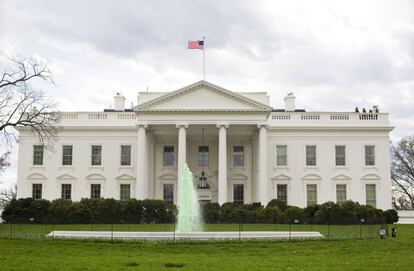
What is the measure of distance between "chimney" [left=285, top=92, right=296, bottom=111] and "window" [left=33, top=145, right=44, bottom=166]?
23071 mm

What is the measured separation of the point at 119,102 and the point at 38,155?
10390 millimetres

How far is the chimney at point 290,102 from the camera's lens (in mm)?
58656

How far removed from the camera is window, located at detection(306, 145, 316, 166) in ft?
172

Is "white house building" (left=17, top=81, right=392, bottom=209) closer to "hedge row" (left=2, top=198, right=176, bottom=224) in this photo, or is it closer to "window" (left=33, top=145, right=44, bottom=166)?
"window" (left=33, top=145, right=44, bottom=166)

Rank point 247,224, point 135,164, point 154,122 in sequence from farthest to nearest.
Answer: point 135,164
point 154,122
point 247,224

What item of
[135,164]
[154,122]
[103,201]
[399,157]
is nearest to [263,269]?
[103,201]

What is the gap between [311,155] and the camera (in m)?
52.6

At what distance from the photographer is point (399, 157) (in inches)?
2581

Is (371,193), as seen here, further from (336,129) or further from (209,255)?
(209,255)

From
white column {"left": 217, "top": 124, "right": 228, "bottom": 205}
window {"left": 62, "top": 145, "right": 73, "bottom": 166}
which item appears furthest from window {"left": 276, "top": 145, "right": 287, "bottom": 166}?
window {"left": 62, "top": 145, "right": 73, "bottom": 166}

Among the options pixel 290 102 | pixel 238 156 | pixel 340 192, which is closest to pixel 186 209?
pixel 238 156

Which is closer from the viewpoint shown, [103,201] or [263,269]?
[263,269]

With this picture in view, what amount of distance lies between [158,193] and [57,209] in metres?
13.8

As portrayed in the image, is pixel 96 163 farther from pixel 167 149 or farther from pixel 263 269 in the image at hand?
pixel 263 269
